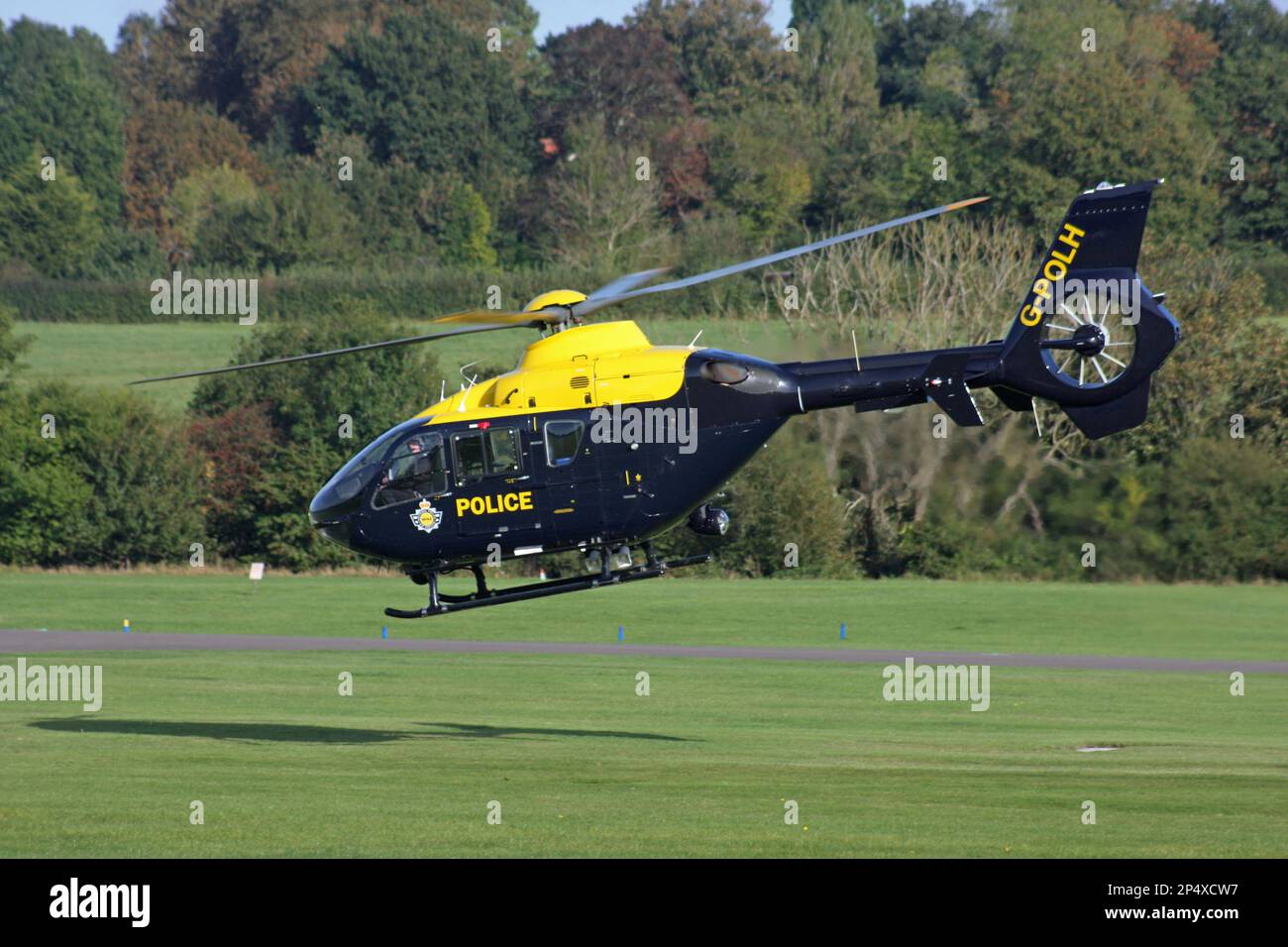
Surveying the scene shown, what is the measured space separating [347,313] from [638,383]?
53473 mm

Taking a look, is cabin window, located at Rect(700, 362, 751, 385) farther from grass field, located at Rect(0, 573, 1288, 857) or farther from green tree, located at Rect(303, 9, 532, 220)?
green tree, located at Rect(303, 9, 532, 220)

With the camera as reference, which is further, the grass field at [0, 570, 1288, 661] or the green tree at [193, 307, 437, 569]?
the green tree at [193, 307, 437, 569]

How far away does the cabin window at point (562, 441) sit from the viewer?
25.5 meters

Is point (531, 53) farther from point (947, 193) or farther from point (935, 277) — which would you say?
point (935, 277)

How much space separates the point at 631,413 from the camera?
83.8 feet

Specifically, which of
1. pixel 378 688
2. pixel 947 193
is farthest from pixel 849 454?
pixel 947 193

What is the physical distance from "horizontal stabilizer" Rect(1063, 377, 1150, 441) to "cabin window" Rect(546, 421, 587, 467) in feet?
22.2

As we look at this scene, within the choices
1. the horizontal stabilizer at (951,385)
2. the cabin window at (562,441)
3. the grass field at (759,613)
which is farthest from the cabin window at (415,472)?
the grass field at (759,613)

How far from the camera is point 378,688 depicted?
38969mm

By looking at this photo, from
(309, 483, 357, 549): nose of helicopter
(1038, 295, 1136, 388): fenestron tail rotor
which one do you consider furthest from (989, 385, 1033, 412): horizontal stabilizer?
(309, 483, 357, 549): nose of helicopter

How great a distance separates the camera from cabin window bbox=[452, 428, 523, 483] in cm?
2573

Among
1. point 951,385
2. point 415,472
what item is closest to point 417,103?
point 415,472

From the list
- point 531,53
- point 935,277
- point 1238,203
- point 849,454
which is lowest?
point 849,454
